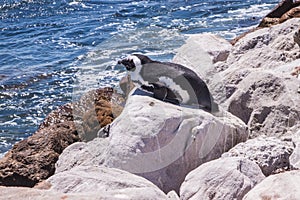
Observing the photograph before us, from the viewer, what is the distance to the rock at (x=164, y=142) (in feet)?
16.3

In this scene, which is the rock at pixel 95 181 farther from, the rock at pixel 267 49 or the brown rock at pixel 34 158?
the rock at pixel 267 49

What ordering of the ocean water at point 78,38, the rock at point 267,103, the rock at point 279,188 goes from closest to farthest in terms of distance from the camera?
the rock at point 279,188 → the rock at point 267,103 → the ocean water at point 78,38

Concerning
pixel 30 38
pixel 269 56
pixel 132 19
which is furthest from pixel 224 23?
pixel 269 56

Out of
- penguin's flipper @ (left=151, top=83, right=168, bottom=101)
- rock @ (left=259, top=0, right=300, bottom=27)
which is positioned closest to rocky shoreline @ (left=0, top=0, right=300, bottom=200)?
penguin's flipper @ (left=151, top=83, right=168, bottom=101)

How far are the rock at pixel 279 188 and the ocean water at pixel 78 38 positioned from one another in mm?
5641

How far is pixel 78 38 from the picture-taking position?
1501 centimetres

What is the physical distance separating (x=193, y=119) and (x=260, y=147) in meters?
0.68

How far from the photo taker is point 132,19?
1672 cm

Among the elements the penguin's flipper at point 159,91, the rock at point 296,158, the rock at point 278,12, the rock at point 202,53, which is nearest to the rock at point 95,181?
the rock at point 296,158

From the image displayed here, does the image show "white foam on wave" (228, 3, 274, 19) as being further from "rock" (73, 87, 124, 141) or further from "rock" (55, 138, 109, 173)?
"rock" (55, 138, 109, 173)

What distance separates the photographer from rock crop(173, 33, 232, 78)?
7492mm

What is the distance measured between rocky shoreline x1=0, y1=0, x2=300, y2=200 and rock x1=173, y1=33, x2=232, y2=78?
0.17 feet

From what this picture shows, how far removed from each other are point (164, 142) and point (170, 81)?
1289 mm

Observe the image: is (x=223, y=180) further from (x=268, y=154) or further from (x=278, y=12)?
(x=278, y=12)
